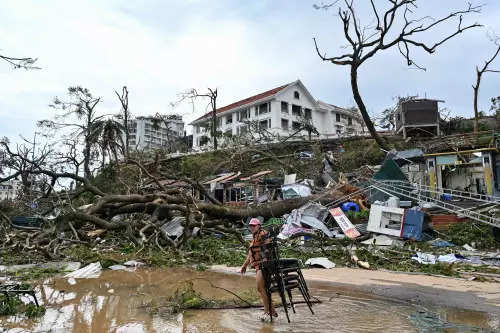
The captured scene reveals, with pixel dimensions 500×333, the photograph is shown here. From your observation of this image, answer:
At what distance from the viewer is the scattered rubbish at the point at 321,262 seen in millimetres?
9172

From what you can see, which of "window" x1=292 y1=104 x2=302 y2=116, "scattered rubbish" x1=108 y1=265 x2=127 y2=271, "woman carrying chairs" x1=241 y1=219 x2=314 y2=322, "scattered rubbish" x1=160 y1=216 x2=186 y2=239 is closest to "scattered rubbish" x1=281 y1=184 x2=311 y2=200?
"scattered rubbish" x1=160 y1=216 x2=186 y2=239

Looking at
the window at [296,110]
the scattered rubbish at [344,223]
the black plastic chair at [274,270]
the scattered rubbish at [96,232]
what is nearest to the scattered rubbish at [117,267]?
the scattered rubbish at [96,232]

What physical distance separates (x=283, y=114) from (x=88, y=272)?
115 feet

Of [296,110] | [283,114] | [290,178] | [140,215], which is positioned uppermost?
[296,110]

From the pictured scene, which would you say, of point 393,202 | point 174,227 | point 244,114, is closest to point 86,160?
point 174,227

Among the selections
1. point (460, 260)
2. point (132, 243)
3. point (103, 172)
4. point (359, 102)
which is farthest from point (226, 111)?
point (460, 260)

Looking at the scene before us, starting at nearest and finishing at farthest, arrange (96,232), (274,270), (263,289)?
(274,270)
(263,289)
(96,232)

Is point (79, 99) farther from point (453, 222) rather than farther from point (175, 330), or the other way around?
point (175, 330)

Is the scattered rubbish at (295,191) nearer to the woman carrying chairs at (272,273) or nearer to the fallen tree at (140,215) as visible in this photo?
the fallen tree at (140,215)

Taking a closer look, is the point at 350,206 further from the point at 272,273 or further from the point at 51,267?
the point at 272,273

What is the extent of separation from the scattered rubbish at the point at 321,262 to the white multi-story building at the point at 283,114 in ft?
98.8

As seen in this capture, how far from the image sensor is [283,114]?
42094 mm

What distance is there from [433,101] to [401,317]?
2172 cm

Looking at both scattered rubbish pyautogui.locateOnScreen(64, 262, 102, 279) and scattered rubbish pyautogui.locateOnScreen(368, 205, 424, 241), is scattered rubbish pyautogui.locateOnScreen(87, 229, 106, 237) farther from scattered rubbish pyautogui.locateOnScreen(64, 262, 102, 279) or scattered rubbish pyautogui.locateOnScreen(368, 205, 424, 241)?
scattered rubbish pyautogui.locateOnScreen(368, 205, 424, 241)
